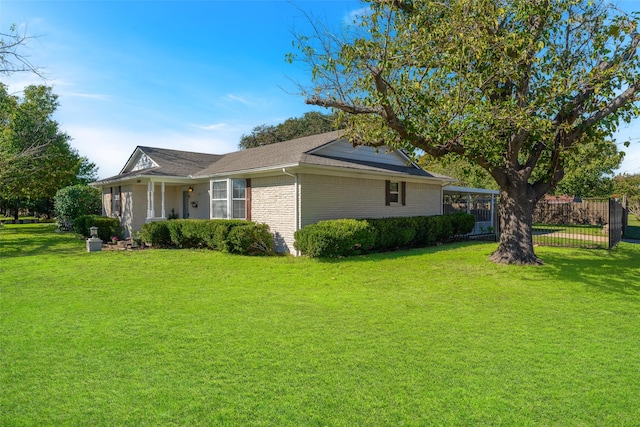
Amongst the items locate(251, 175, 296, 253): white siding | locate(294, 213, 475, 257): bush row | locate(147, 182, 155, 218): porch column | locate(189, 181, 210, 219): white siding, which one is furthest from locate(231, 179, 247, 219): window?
locate(147, 182, 155, 218): porch column

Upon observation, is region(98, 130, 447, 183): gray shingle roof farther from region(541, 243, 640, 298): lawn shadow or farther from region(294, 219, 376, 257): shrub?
region(541, 243, 640, 298): lawn shadow

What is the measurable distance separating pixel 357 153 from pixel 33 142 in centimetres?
1519

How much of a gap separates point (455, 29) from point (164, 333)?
8.08 meters

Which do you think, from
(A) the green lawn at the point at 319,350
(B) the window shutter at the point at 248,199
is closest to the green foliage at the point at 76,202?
(B) the window shutter at the point at 248,199

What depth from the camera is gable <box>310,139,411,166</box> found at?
13.9 m

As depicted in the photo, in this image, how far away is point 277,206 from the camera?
12609mm

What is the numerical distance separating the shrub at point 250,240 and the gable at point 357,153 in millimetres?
3554

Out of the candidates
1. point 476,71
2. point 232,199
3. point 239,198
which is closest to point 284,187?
point 239,198

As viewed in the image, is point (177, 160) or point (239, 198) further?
point (177, 160)

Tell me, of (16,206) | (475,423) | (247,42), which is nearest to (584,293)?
(475,423)

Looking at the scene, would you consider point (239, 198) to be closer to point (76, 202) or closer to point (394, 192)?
point (394, 192)

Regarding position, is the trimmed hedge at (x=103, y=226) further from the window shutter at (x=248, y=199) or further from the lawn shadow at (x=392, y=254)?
the lawn shadow at (x=392, y=254)

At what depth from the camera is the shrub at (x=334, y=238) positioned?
35.5ft

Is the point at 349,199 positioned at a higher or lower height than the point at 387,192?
lower
